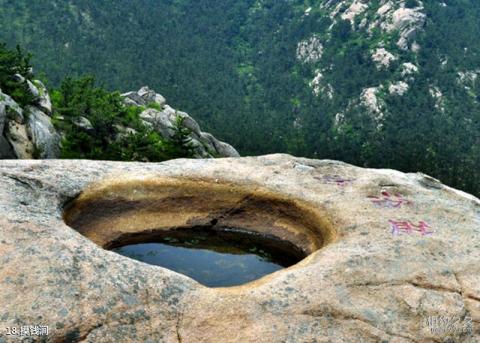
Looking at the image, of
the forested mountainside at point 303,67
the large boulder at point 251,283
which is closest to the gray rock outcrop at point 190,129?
the large boulder at point 251,283

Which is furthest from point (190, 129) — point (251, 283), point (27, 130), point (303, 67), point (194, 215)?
point (303, 67)

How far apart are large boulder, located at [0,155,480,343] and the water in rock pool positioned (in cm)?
67

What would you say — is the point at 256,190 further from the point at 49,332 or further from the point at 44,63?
the point at 44,63

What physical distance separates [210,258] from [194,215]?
1830 mm

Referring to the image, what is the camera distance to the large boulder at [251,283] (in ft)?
25.3

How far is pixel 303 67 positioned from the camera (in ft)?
467

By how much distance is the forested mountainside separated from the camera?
99.6m

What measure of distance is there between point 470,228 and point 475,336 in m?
3.72

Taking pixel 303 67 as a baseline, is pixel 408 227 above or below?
below

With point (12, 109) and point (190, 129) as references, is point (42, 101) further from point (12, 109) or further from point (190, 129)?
point (190, 129)

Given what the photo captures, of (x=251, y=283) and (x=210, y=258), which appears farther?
(x=210, y=258)

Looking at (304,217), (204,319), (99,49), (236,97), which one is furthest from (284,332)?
(236,97)

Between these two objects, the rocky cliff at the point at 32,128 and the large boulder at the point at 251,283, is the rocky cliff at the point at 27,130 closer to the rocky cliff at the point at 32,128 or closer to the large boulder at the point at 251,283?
the rocky cliff at the point at 32,128

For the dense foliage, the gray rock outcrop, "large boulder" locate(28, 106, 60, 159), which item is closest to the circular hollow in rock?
"large boulder" locate(28, 106, 60, 159)
